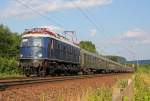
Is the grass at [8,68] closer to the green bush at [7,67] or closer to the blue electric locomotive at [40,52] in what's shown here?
the green bush at [7,67]

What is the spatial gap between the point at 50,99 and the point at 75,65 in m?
27.7

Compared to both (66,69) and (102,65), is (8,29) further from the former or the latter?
(66,69)

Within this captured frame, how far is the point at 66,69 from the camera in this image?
34.0 meters

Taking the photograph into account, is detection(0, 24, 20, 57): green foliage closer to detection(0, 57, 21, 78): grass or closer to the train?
detection(0, 57, 21, 78): grass

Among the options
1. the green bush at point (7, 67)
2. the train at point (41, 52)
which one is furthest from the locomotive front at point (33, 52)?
the green bush at point (7, 67)

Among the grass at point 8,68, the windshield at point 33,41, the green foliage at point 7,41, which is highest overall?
the green foliage at point 7,41

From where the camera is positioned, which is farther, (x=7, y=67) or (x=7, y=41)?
(x=7, y=41)

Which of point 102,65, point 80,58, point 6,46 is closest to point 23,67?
point 80,58

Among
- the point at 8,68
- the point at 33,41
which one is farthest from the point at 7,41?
the point at 33,41

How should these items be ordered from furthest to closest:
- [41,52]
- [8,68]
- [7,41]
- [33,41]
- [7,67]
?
[7,41] → [8,68] → [7,67] → [33,41] → [41,52]

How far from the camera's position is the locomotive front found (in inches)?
1102

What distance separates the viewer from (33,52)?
1132 inches

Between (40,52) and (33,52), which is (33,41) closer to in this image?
(33,52)

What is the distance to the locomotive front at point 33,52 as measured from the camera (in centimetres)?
2800
